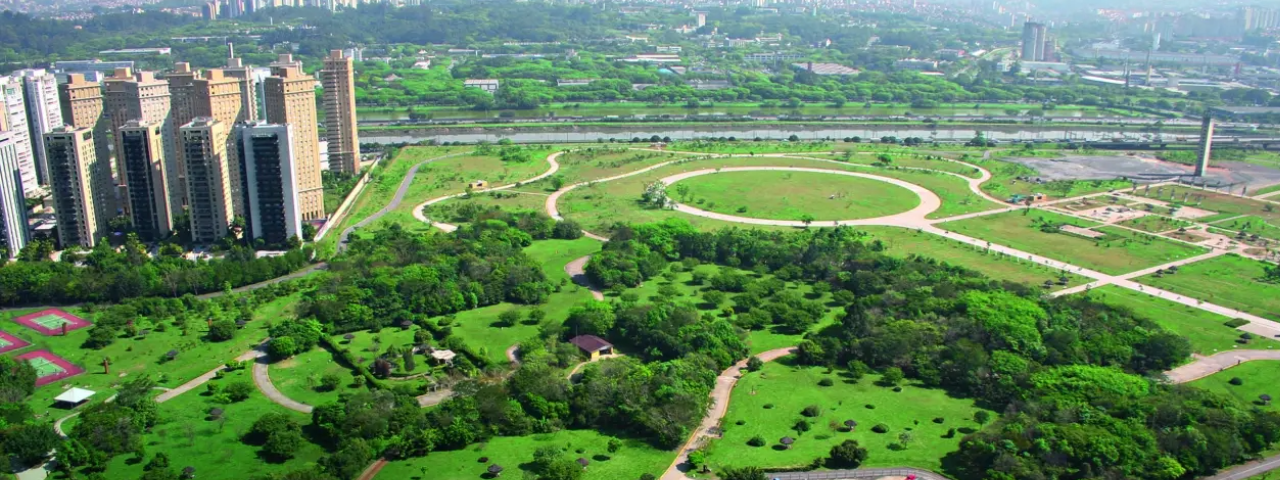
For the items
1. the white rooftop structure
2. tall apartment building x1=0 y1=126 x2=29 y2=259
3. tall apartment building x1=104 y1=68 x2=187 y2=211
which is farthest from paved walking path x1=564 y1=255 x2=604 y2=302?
tall apartment building x1=0 y1=126 x2=29 y2=259

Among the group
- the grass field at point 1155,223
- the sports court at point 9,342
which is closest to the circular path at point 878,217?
the grass field at point 1155,223

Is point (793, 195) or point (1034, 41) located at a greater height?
point (1034, 41)

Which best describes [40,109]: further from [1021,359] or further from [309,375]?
[1021,359]

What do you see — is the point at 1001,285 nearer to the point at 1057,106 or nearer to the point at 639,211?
the point at 639,211

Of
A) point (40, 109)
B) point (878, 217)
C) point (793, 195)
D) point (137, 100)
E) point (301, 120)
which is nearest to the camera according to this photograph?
point (878, 217)

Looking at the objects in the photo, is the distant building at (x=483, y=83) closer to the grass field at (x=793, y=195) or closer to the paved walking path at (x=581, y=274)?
the grass field at (x=793, y=195)

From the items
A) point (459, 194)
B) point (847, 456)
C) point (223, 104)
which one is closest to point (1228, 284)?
point (847, 456)

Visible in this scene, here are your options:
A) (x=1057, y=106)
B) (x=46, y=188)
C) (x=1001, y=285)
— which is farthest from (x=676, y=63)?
(x=1001, y=285)
